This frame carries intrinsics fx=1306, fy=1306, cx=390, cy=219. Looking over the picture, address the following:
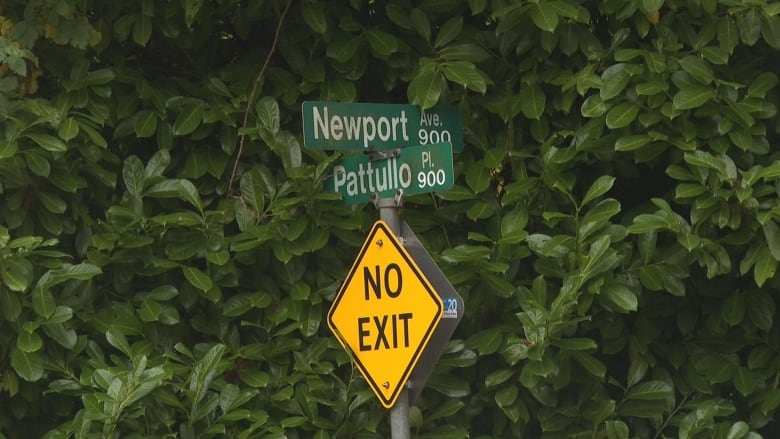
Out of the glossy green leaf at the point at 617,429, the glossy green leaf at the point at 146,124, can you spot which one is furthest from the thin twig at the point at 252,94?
the glossy green leaf at the point at 617,429

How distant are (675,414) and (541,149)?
3.76ft

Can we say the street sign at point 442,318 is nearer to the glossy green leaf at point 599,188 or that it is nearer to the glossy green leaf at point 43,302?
the glossy green leaf at point 599,188

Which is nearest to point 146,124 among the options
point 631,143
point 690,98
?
point 631,143

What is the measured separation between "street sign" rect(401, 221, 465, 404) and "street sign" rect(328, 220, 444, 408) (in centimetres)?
6

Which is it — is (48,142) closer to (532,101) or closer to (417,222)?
(417,222)

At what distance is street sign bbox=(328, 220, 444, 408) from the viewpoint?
3996 millimetres

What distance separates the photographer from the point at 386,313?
13.5ft

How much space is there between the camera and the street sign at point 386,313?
400cm

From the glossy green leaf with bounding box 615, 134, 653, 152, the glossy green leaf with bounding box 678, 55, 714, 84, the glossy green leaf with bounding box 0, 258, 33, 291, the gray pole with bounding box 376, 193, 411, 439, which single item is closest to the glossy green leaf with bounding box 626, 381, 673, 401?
the glossy green leaf with bounding box 615, 134, 653, 152

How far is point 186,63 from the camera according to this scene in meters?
5.63

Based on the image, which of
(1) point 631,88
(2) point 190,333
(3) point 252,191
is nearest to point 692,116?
(1) point 631,88

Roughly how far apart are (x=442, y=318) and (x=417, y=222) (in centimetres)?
111

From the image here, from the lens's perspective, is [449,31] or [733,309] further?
[449,31]

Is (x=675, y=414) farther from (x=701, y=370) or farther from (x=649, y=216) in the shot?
(x=649, y=216)
